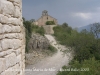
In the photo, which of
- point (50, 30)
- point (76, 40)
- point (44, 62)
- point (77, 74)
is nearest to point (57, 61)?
point (44, 62)

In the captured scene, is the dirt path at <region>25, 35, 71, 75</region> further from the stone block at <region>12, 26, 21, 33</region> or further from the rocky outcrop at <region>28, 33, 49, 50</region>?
the stone block at <region>12, 26, 21, 33</region>

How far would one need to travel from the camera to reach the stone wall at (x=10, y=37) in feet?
6.25

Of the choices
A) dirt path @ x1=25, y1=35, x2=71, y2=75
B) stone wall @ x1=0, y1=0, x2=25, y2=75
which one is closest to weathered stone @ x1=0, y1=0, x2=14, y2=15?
stone wall @ x1=0, y1=0, x2=25, y2=75

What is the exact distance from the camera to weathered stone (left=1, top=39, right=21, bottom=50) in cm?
194

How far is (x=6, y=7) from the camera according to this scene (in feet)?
6.50

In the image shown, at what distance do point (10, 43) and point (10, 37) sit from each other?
0.07 meters

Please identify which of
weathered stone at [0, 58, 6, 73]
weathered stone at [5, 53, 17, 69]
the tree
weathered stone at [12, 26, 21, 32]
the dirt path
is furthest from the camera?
the tree

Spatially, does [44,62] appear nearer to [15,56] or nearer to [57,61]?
[57,61]

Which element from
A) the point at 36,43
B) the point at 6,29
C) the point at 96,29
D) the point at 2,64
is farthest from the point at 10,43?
the point at 36,43

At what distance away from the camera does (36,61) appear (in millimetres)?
16859

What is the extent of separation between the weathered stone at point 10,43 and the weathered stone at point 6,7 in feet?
0.96

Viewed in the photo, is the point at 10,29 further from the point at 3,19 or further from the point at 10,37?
the point at 3,19

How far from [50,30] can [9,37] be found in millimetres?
36425

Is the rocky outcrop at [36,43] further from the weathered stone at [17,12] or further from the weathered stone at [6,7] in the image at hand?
the weathered stone at [6,7]
